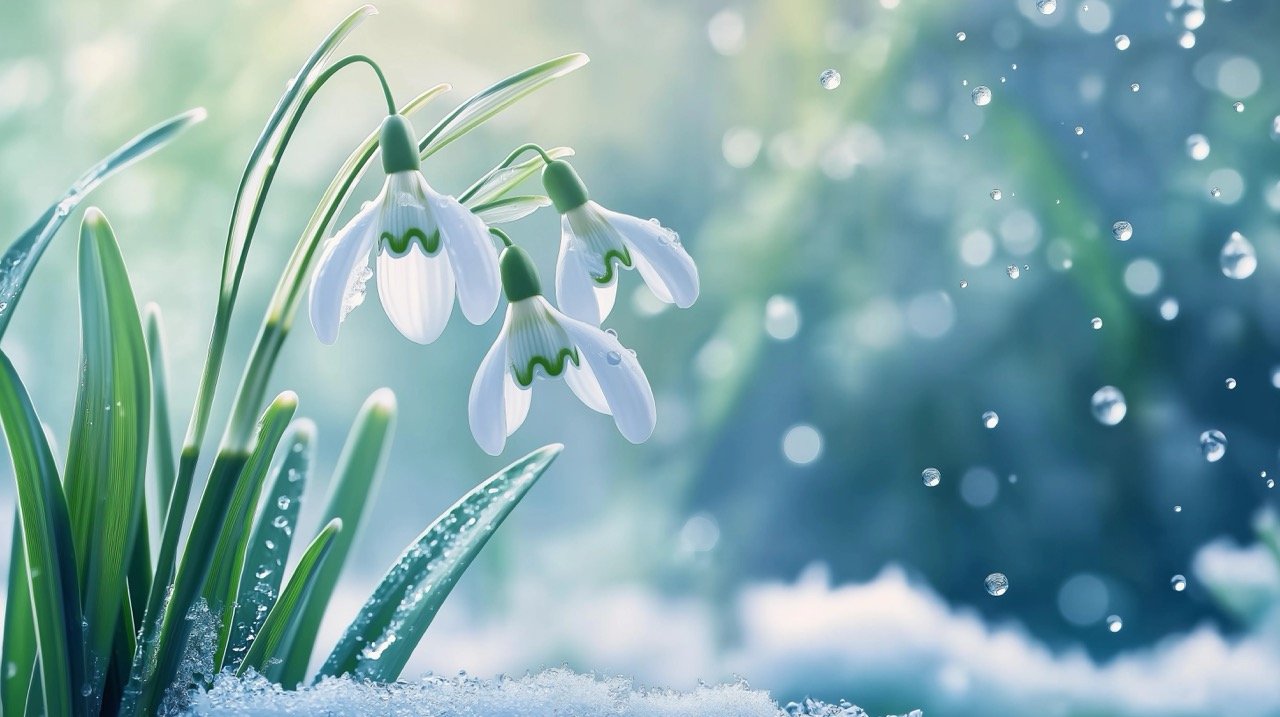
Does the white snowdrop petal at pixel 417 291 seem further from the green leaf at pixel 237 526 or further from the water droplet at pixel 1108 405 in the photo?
the water droplet at pixel 1108 405

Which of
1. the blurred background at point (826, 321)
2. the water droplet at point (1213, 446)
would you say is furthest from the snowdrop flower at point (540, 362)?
the water droplet at point (1213, 446)

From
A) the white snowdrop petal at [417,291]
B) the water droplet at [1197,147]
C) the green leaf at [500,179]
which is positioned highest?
the water droplet at [1197,147]

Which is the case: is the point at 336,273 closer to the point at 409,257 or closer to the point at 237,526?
the point at 409,257

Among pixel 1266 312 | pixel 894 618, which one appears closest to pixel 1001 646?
pixel 894 618

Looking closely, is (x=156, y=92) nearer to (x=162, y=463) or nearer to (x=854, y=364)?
(x=162, y=463)

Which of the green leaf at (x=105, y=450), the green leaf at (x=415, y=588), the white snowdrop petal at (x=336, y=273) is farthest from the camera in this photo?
the green leaf at (x=415, y=588)

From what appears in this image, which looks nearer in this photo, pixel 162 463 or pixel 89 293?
pixel 89 293

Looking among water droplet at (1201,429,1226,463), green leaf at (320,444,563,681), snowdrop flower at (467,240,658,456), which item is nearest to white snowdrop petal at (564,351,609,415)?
snowdrop flower at (467,240,658,456)
